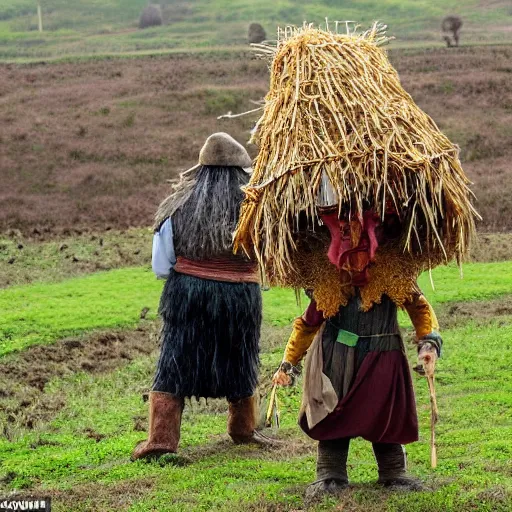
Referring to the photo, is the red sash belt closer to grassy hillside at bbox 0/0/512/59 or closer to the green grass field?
the green grass field

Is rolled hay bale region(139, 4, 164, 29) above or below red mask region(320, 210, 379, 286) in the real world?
above

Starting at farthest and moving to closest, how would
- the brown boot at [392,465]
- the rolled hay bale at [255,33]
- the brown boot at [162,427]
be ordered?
1. the rolled hay bale at [255,33]
2. the brown boot at [162,427]
3. the brown boot at [392,465]

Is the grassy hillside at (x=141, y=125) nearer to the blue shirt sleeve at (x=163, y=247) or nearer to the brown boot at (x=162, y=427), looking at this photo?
the blue shirt sleeve at (x=163, y=247)

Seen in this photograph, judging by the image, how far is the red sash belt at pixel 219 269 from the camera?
8.76m

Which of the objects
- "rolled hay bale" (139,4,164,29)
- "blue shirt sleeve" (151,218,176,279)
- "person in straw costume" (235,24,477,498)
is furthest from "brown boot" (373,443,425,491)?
"rolled hay bale" (139,4,164,29)

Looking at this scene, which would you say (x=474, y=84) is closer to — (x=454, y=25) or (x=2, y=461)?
(x=454, y=25)

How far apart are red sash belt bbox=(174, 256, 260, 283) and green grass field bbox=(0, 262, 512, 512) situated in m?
1.37

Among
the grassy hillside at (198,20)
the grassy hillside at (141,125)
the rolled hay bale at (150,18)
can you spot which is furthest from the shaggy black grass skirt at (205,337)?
the rolled hay bale at (150,18)

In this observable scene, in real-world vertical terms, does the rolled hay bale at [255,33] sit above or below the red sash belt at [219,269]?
above

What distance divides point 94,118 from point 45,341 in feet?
72.0

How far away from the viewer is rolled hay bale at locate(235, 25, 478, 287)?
6.45 m

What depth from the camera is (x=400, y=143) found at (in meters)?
6.48

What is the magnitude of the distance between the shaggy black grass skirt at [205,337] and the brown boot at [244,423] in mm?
138

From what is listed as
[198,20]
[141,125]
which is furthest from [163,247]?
[198,20]
